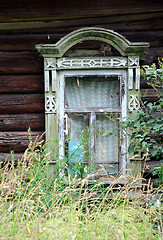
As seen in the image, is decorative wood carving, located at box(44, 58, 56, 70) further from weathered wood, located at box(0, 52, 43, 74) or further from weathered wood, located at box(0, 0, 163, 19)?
weathered wood, located at box(0, 0, 163, 19)

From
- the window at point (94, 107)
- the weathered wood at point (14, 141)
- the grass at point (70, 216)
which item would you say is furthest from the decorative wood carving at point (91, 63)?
the grass at point (70, 216)

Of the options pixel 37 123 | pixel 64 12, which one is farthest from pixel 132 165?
pixel 64 12

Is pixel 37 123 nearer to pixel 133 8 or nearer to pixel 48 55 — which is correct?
pixel 48 55

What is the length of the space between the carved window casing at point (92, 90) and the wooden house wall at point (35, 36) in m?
0.18

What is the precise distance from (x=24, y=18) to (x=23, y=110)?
1.13m

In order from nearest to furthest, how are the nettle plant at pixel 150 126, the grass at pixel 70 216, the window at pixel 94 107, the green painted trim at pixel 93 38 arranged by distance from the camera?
the grass at pixel 70 216 → the nettle plant at pixel 150 126 → the green painted trim at pixel 93 38 → the window at pixel 94 107

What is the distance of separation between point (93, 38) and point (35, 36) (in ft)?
2.37

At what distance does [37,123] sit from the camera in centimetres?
342

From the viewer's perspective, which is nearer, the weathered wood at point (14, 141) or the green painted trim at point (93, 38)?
the green painted trim at point (93, 38)

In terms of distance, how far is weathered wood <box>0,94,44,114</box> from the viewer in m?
3.43

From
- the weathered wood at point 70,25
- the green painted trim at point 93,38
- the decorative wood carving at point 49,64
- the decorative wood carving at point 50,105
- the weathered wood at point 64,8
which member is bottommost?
the decorative wood carving at point 50,105

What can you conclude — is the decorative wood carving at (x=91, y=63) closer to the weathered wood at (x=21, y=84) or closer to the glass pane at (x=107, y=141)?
the weathered wood at (x=21, y=84)

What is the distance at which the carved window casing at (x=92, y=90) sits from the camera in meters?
3.28

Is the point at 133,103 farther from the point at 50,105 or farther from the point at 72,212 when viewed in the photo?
the point at 72,212
